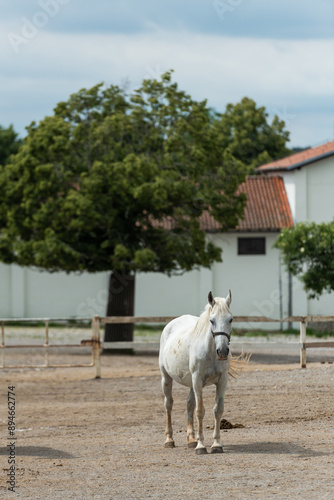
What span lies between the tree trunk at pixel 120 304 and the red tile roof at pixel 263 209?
901 cm

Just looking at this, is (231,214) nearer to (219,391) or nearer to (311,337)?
(311,337)

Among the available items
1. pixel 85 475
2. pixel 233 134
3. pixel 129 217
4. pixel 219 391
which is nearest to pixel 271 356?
pixel 129 217

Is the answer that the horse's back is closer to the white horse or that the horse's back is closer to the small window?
the white horse

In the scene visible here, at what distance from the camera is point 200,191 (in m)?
27.1

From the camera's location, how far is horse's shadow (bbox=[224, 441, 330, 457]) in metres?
9.67

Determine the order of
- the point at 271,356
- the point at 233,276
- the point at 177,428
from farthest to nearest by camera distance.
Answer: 1. the point at 233,276
2. the point at 271,356
3. the point at 177,428

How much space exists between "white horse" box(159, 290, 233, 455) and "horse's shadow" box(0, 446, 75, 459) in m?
1.32

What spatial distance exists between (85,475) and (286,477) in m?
2.09

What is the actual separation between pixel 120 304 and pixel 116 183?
4.45 meters

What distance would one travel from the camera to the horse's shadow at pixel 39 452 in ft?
33.5

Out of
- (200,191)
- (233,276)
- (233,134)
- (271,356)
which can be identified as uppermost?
(233,134)

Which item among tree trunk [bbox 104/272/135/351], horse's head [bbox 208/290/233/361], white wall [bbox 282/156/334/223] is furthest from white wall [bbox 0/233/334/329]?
horse's head [bbox 208/290/233/361]

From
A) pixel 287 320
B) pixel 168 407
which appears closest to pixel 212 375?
pixel 168 407

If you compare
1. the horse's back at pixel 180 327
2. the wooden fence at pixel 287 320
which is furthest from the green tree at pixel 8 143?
the horse's back at pixel 180 327
